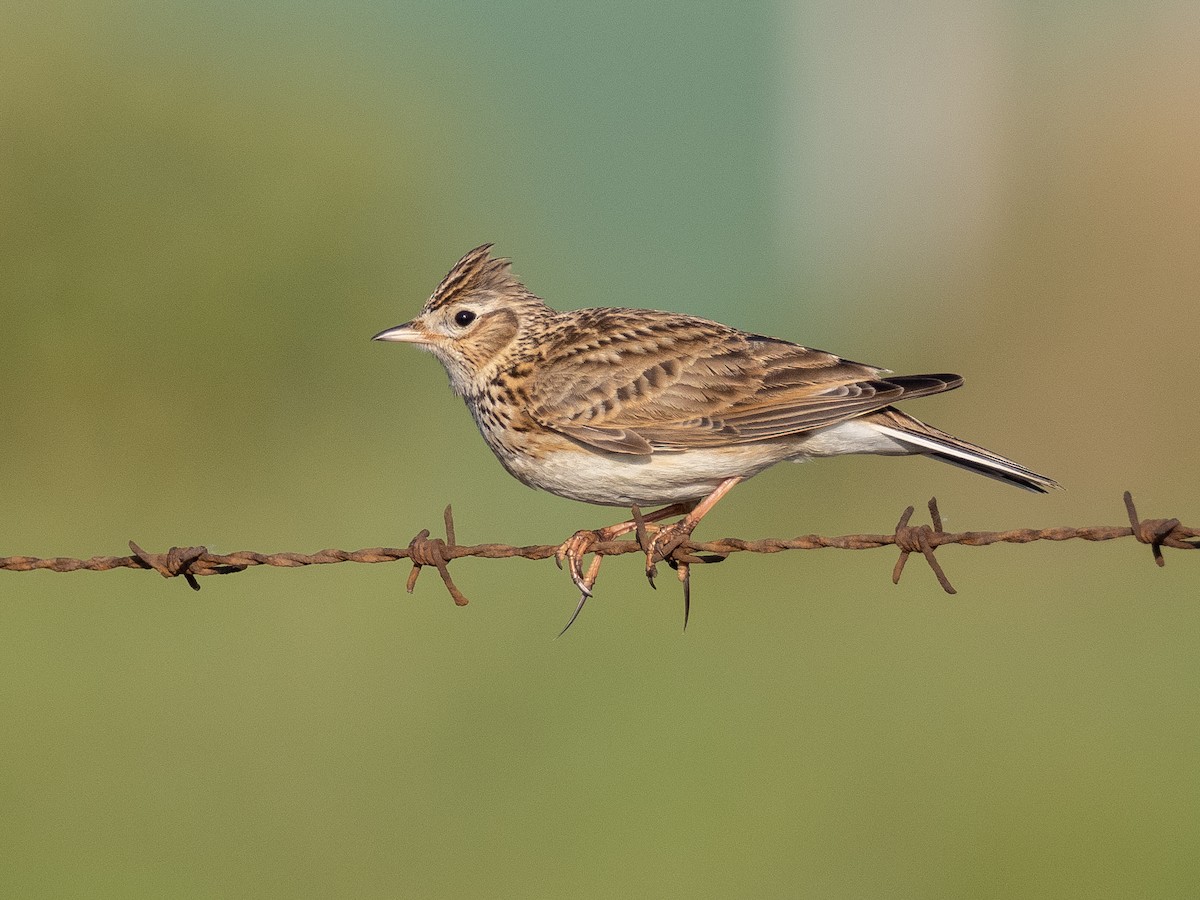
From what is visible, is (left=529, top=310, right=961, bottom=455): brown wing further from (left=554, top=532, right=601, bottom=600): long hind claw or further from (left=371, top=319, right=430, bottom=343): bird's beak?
(left=371, top=319, right=430, bottom=343): bird's beak

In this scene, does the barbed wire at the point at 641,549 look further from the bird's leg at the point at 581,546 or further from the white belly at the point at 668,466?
the white belly at the point at 668,466

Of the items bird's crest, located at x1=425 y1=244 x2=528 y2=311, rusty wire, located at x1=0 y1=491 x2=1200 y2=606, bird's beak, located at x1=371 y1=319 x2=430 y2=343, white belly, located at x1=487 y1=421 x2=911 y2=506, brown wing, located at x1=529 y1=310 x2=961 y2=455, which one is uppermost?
bird's crest, located at x1=425 y1=244 x2=528 y2=311

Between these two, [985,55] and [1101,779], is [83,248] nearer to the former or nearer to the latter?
[1101,779]

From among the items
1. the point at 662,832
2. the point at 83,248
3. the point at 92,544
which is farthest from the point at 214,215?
the point at 662,832

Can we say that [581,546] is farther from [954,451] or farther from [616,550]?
[954,451]

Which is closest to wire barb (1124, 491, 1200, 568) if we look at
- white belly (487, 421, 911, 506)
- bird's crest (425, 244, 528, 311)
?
white belly (487, 421, 911, 506)

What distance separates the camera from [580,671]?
1527cm

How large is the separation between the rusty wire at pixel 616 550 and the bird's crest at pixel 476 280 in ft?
7.02

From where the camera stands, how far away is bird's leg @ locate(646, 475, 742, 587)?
6.46 metres

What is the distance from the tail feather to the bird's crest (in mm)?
2153

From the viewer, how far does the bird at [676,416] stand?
7031 mm

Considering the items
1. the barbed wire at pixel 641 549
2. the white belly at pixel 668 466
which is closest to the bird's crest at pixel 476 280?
the white belly at pixel 668 466

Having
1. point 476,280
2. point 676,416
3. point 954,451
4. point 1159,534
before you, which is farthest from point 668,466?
point 1159,534

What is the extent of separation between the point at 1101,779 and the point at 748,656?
3.92m
